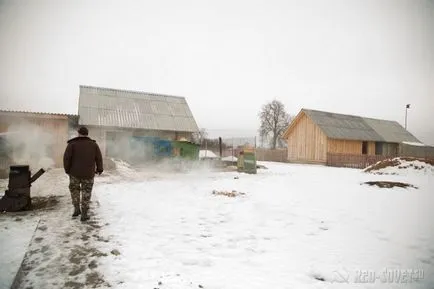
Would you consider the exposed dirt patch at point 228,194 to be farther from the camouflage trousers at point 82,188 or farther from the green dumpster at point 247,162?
the green dumpster at point 247,162

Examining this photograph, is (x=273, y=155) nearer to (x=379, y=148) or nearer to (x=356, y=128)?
(x=356, y=128)

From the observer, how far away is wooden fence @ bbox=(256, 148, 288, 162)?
3266 cm

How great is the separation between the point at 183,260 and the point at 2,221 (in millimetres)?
3950

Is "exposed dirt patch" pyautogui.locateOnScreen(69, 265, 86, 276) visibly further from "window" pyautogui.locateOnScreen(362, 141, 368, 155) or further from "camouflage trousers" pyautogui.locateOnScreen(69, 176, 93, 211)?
"window" pyautogui.locateOnScreen(362, 141, 368, 155)

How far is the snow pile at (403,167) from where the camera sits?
17520 mm

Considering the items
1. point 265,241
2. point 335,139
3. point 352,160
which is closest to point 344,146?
point 335,139

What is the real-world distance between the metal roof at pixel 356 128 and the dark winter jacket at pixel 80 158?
24676mm

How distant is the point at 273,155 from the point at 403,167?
54.7ft

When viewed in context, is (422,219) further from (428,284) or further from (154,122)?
(154,122)

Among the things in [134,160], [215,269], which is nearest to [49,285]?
[215,269]

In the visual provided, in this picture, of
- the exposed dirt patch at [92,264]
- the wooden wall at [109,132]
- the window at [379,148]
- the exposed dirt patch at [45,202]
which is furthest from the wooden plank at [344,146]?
the exposed dirt patch at [92,264]

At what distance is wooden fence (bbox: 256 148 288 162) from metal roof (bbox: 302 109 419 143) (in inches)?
221

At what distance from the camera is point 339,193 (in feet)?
33.0

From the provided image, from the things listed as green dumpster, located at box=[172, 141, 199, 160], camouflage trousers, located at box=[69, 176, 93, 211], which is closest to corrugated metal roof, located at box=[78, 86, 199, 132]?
green dumpster, located at box=[172, 141, 199, 160]
